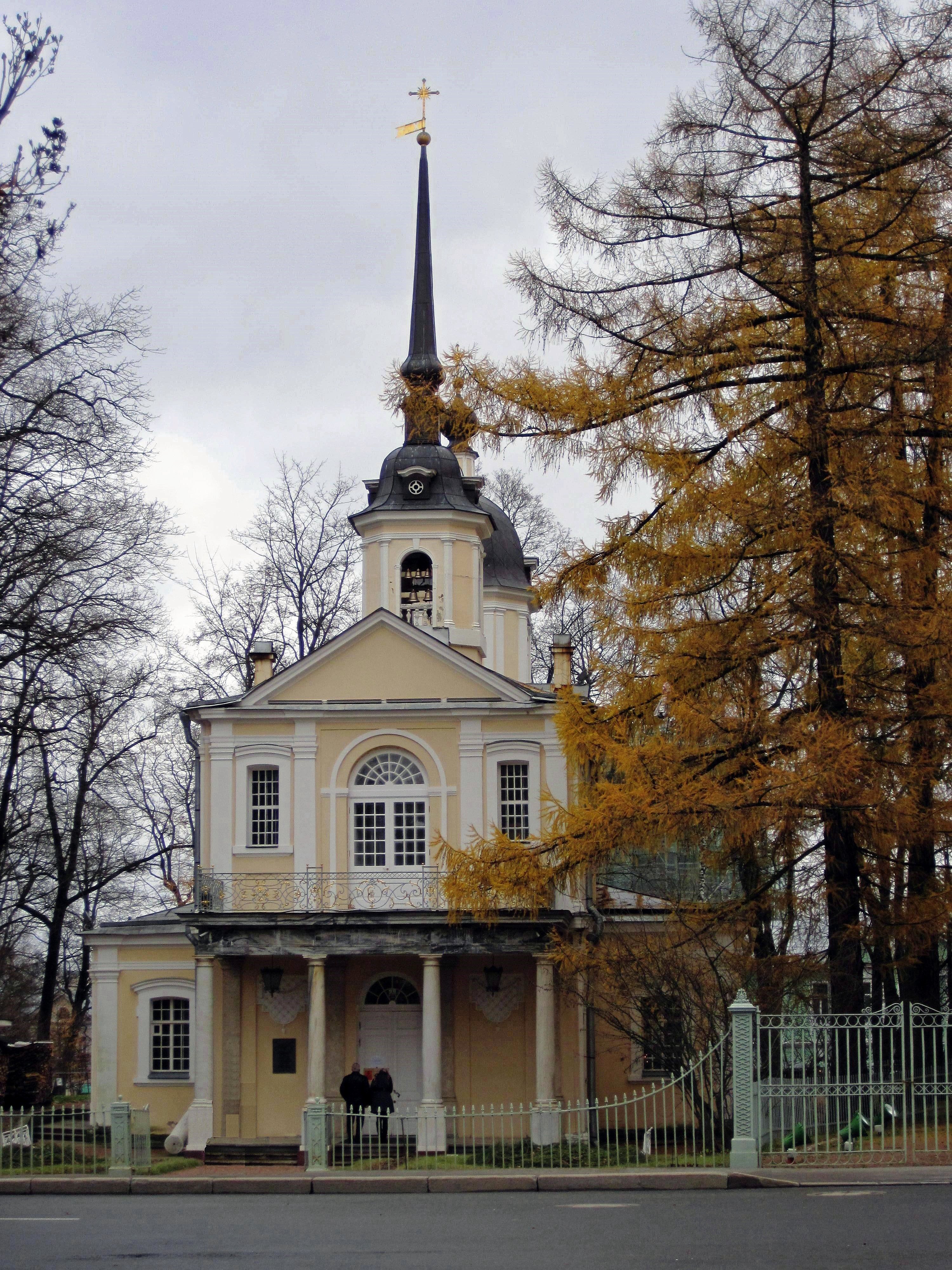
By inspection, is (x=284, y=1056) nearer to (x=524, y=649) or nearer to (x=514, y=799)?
(x=514, y=799)

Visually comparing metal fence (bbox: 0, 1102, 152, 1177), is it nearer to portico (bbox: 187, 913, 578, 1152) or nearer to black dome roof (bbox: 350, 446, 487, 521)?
portico (bbox: 187, 913, 578, 1152)

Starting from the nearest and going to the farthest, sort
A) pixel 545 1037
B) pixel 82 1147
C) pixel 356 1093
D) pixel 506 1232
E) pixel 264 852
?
1. pixel 506 1232
2. pixel 82 1147
3. pixel 356 1093
4. pixel 545 1037
5. pixel 264 852

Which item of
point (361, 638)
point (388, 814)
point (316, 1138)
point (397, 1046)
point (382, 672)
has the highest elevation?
point (361, 638)

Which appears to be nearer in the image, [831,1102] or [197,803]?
[831,1102]

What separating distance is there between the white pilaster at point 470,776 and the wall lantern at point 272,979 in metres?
3.83

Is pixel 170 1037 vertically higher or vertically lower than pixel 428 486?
lower

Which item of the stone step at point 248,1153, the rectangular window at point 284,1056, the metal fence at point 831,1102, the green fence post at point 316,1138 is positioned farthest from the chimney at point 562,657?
the green fence post at point 316,1138

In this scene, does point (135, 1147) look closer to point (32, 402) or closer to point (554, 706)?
point (32, 402)

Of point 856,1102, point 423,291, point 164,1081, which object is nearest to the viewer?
point 856,1102

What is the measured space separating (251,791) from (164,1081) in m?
5.69

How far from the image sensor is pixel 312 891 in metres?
27.4

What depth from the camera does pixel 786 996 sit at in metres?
22.3

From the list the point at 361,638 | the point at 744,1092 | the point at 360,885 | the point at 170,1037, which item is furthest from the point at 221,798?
the point at 744,1092

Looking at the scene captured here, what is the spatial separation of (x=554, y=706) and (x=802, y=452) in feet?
33.6
